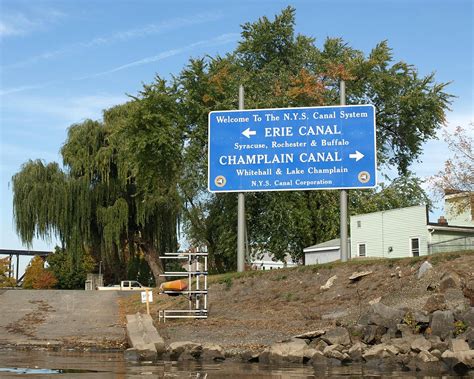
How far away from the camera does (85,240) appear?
48.9 meters

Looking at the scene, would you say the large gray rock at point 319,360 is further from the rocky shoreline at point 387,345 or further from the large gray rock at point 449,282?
the large gray rock at point 449,282

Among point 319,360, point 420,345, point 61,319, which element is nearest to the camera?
point 420,345

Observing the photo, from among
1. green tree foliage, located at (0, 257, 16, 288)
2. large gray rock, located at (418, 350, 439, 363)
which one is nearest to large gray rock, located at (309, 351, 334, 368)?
large gray rock, located at (418, 350, 439, 363)

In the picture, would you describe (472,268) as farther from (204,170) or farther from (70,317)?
(204,170)

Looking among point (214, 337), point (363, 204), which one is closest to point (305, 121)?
point (214, 337)

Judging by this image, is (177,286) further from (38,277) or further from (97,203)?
(38,277)

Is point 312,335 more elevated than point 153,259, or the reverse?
Result: point 153,259

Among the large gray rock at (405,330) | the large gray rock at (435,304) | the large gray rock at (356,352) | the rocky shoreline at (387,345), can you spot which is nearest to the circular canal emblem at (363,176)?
the rocky shoreline at (387,345)

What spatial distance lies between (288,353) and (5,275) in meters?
63.4

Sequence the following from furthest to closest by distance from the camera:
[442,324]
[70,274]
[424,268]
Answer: [70,274]
[424,268]
[442,324]

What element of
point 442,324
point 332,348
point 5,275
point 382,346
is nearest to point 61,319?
point 332,348

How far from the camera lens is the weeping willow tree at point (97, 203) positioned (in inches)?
1882

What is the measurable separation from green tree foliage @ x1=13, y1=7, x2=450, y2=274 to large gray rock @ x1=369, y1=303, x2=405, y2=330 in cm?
2205

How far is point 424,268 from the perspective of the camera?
2189 cm
